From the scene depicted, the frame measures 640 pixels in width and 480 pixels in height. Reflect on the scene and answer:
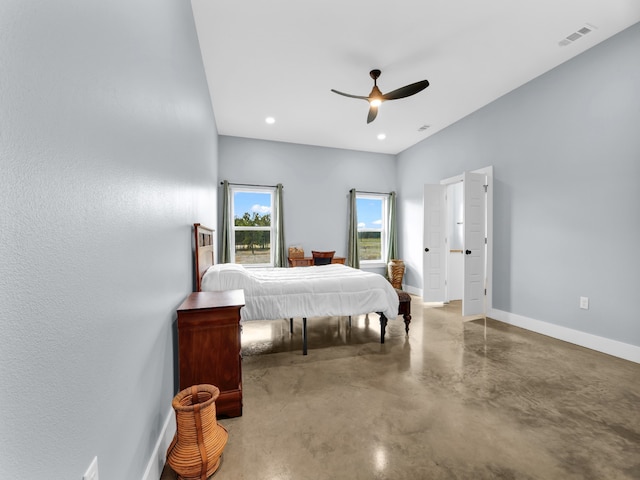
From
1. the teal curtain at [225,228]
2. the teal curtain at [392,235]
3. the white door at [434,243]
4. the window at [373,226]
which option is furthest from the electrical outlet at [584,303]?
the teal curtain at [225,228]

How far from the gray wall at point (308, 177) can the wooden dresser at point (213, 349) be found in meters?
4.13

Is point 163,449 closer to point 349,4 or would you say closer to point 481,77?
point 349,4

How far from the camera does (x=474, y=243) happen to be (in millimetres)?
4207

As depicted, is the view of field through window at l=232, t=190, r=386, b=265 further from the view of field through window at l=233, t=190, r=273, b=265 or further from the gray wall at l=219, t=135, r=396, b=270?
the gray wall at l=219, t=135, r=396, b=270

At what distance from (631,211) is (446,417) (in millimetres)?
2779

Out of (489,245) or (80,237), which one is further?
(489,245)

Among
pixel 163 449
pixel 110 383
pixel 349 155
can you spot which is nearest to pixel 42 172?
pixel 110 383

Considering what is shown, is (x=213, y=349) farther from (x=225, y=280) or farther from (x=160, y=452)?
(x=225, y=280)

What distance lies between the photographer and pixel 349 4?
249cm

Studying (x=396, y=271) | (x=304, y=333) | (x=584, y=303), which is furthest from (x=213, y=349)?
(x=396, y=271)

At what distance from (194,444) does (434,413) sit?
1.52 meters

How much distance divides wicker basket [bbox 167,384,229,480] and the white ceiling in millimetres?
3076

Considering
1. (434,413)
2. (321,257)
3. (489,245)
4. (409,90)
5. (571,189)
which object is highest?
(409,90)

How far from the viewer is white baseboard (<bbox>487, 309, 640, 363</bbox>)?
9.14 ft
